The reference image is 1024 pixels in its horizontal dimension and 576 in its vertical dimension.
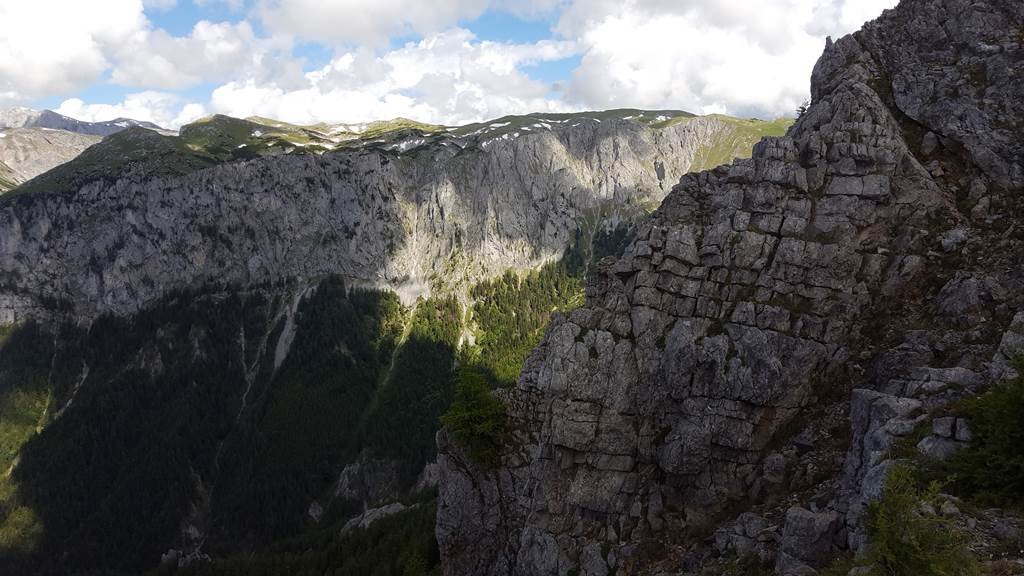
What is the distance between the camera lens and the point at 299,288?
7520 inches

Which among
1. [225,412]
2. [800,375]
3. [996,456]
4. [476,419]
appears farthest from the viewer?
[225,412]

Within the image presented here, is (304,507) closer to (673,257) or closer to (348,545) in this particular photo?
(348,545)

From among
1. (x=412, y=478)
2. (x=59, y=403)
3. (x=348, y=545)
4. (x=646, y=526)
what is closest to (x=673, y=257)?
(x=646, y=526)

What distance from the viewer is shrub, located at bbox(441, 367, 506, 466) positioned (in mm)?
45938

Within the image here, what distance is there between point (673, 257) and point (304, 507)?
418ft

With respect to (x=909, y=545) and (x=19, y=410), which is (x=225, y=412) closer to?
(x=19, y=410)

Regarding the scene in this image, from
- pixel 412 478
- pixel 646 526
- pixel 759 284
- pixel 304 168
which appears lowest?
pixel 412 478

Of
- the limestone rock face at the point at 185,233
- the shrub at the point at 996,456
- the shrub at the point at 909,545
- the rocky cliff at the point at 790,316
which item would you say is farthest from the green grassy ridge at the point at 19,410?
the shrub at the point at 996,456

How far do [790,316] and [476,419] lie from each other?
26603mm

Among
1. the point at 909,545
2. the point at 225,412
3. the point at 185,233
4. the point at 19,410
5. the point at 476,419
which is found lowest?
the point at 19,410

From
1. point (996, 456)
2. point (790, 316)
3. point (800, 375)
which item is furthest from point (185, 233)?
point (996, 456)

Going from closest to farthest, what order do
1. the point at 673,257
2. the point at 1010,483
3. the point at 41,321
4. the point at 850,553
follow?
the point at 1010,483 → the point at 850,553 → the point at 673,257 → the point at 41,321

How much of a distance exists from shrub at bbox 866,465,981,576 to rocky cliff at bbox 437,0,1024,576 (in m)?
12.2

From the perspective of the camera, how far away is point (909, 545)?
1417cm
